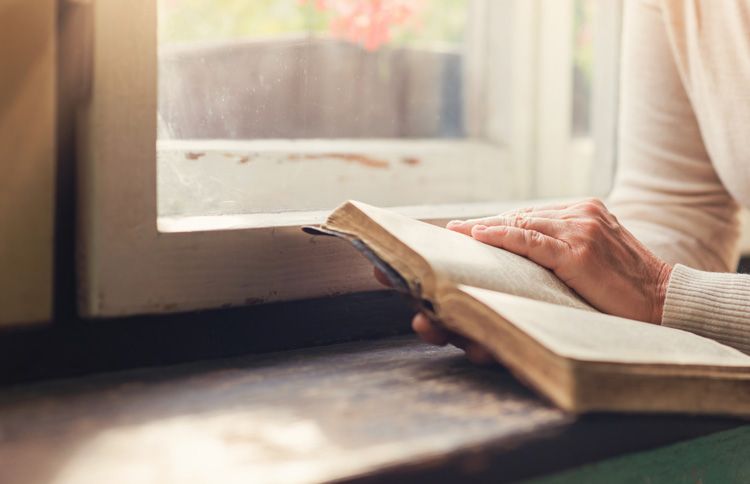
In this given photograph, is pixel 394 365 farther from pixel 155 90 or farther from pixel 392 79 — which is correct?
pixel 392 79

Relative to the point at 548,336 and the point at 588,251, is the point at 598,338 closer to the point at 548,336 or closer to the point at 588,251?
the point at 548,336

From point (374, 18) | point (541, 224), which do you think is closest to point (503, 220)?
point (541, 224)

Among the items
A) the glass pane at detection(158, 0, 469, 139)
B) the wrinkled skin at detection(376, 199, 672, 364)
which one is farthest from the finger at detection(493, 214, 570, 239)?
the glass pane at detection(158, 0, 469, 139)

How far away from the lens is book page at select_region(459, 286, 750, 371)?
0.57 meters

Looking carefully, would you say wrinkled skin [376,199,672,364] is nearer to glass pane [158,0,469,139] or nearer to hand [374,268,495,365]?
hand [374,268,495,365]

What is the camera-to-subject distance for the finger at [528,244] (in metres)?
0.76

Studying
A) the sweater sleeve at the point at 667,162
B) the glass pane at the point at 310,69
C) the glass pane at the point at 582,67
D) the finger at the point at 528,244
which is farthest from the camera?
the glass pane at the point at 582,67

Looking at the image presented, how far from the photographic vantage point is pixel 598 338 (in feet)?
1.98

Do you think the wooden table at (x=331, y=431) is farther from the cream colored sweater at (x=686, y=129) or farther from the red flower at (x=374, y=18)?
the red flower at (x=374, y=18)

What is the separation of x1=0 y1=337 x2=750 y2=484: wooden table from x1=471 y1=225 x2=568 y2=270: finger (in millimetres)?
119

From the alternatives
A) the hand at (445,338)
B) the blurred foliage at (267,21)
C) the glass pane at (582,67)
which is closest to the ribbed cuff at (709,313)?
the hand at (445,338)

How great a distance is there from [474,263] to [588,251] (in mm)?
165

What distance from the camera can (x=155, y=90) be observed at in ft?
2.31

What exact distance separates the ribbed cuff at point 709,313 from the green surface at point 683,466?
0.12 m
